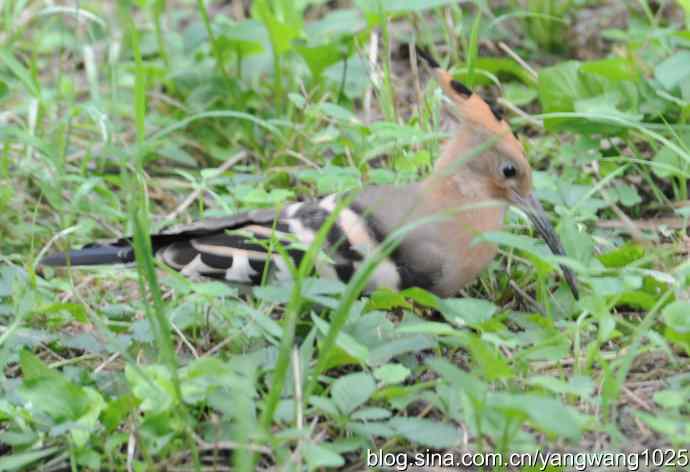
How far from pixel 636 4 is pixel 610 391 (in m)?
2.28

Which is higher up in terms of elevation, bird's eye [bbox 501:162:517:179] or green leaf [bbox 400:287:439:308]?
bird's eye [bbox 501:162:517:179]

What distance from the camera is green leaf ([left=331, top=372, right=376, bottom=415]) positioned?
2178 mm

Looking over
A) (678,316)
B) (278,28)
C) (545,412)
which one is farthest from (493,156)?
(545,412)

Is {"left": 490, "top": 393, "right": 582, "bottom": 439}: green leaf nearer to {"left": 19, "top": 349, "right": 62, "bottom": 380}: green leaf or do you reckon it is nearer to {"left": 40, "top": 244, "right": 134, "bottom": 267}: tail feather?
{"left": 19, "top": 349, "right": 62, "bottom": 380}: green leaf

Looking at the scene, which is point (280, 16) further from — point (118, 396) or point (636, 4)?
point (118, 396)

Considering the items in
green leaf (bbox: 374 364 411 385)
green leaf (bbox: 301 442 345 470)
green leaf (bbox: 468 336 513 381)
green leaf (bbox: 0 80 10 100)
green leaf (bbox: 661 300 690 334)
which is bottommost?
green leaf (bbox: 374 364 411 385)

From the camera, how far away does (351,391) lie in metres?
2.20

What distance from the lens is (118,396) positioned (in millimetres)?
2326

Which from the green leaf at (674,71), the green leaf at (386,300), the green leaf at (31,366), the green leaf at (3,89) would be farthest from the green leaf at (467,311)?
the green leaf at (3,89)

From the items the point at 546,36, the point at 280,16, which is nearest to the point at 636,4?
the point at 546,36

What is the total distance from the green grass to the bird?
7cm

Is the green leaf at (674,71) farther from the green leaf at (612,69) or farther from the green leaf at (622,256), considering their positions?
the green leaf at (622,256)

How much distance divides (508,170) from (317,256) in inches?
22.0

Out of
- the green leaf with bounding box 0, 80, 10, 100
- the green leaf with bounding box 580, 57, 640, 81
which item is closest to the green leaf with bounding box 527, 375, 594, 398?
the green leaf with bounding box 580, 57, 640, 81
